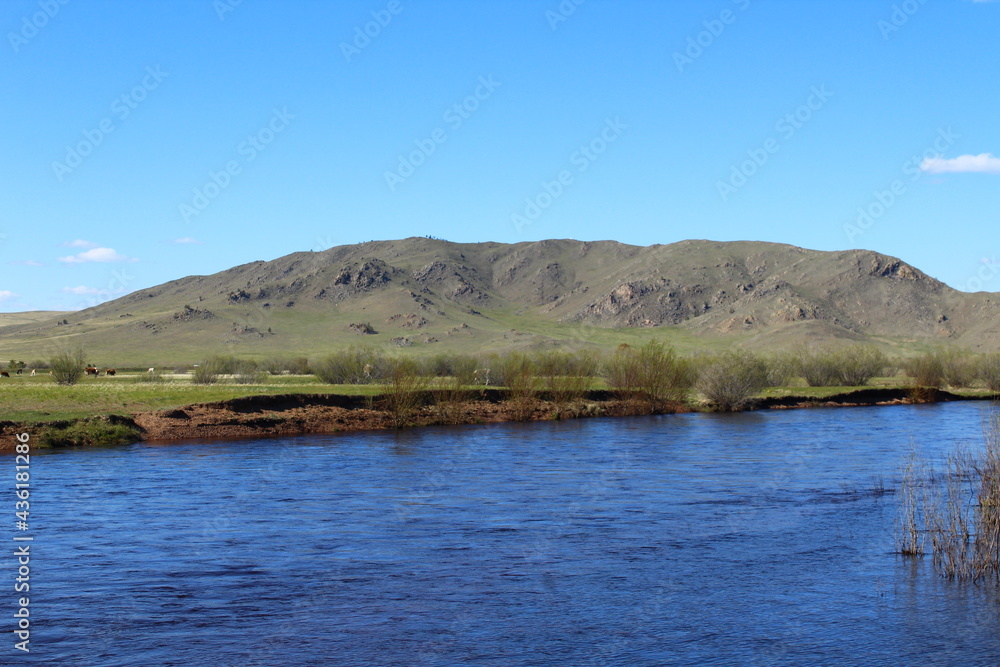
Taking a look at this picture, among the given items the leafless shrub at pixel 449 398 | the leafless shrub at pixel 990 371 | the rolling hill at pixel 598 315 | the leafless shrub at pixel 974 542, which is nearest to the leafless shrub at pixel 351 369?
the leafless shrub at pixel 449 398

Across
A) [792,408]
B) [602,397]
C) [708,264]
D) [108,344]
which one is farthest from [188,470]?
[708,264]

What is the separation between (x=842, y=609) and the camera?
15078 millimetres

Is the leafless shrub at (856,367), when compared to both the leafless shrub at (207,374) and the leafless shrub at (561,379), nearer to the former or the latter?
the leafless shrub at (561,379)

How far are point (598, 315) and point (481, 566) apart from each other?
511 ft

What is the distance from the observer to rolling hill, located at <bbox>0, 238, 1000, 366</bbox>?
5512 inches

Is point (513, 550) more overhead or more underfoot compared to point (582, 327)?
more underfoot

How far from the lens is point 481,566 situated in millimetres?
18000

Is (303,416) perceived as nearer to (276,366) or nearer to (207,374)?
(207,374)

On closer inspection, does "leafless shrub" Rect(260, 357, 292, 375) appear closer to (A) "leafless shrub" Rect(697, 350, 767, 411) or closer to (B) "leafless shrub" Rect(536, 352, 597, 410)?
(B) "leafless shrub" Rect(536, 352, 597, 410)

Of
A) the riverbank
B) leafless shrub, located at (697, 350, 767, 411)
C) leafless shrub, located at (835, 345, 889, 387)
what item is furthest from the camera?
leafless shrub, located at (835, 345, 889, 387)

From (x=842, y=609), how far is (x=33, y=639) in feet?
39.7

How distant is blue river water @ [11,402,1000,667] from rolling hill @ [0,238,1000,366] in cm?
9518

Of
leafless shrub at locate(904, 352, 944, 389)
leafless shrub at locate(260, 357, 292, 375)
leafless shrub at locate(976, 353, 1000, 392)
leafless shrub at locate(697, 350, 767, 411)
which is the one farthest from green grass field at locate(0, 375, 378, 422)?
leafless shrub at locate(976, 353, 1000, 392)

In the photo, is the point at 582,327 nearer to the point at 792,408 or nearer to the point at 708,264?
the point at 708,264
